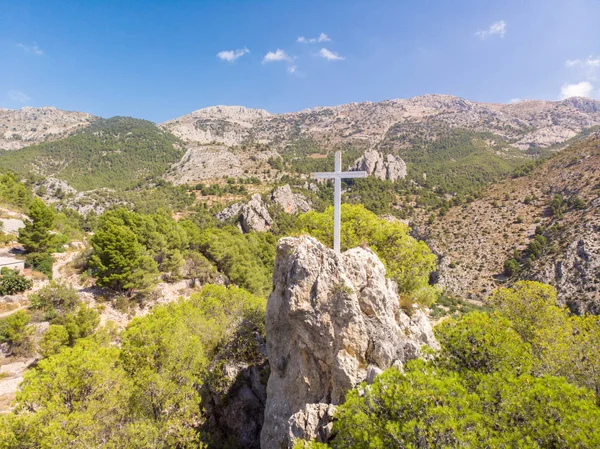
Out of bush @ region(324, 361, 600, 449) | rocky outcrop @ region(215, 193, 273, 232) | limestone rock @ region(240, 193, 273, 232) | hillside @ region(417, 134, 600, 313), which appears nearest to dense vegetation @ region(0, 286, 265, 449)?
bush @ region(324, 361, 600, 449)

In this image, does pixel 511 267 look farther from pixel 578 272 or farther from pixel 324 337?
pixel 324 337

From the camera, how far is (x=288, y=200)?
84.2 meters

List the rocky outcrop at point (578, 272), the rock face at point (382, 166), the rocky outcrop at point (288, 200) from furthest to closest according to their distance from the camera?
the rock face at point (382, 166) < the rocky outcrop at point (288, 200) < the rocky outcrop at point (578, 272)

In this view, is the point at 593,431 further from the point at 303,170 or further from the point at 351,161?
the point at 351,161

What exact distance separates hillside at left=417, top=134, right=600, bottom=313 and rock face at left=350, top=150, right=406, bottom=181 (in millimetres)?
41912

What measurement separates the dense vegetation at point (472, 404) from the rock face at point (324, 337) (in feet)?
5.36

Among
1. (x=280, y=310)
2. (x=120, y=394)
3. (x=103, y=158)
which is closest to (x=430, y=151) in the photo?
(x=280, y=310)

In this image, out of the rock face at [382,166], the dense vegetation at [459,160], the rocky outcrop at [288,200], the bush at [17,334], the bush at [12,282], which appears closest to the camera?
the bush at [17,334]

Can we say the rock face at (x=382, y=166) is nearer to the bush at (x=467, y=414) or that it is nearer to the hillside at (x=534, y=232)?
the hillside at (x=534, y=232)

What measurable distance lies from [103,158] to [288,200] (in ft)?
365

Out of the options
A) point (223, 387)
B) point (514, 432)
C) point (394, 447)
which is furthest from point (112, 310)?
point (514, 432)

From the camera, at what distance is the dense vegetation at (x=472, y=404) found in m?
A: 5.24

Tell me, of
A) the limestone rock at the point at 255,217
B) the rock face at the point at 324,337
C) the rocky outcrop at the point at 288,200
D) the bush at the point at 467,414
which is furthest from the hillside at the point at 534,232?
the bush at the point at 467,414

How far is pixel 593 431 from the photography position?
4.78 m
